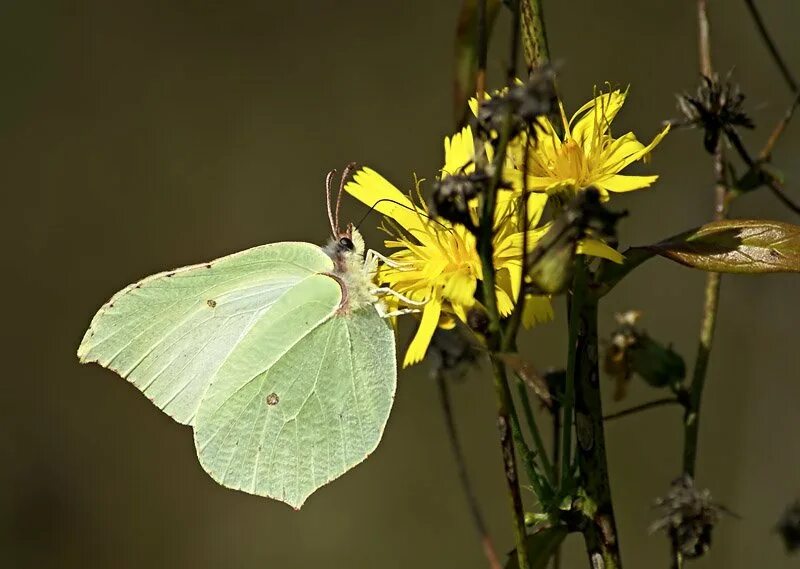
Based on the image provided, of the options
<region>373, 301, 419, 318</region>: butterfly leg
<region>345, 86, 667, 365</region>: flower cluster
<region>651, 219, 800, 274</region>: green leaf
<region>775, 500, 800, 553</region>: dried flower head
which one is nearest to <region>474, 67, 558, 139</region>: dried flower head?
<region>345, 86, 667, 365</region>: flower cluster

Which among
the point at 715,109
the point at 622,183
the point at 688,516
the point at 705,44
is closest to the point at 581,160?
the point at 622,183

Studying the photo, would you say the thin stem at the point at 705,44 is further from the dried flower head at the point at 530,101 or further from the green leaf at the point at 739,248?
the dried flower head at the point at 530,101

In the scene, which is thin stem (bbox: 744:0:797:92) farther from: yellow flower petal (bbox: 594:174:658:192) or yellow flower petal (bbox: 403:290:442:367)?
yellow flower petal (bbox: 403:290:442:367)

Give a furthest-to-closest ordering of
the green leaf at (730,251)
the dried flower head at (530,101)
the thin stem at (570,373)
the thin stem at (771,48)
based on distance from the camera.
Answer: the thin stem at (771,48) → the green leaf at (730,251) → the thin stem at (570,373) → the dried flower head at (530,101)

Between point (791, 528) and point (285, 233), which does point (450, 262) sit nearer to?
point (791, 528)

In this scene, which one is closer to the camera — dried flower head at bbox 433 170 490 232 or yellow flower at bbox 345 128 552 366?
dried flower head at bbox 433 170 490 232

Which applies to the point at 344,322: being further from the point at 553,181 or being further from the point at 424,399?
the point at 424,399

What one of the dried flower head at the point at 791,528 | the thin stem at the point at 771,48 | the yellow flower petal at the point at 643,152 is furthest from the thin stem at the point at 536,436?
the thin stem at the point at 771,48

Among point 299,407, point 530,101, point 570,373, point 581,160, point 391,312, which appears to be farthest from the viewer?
point 299,407
